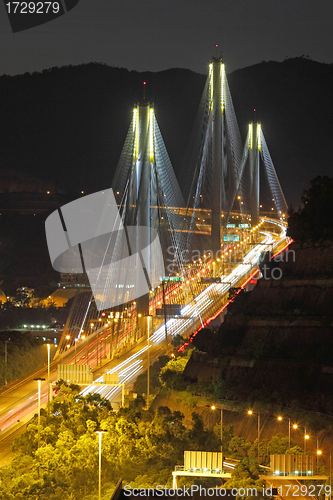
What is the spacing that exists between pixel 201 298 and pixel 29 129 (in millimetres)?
91334

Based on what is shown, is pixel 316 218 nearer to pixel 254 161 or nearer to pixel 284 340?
pixel 284 340

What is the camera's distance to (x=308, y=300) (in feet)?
86.9

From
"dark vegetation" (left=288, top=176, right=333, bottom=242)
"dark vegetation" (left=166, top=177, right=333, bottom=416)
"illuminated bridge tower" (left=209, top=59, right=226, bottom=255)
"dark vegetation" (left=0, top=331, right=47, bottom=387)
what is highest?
"illuminated bridge tower" (left=209, top=59, right=226, bottom=255)

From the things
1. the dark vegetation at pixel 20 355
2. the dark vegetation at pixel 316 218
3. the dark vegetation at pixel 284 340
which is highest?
the dark vegetation at pixel 316 218

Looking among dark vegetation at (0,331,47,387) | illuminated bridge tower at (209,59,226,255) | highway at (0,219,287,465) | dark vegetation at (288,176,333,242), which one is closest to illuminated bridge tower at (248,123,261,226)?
highway at (0,219,287,465)

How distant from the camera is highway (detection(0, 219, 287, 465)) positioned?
1150 inches

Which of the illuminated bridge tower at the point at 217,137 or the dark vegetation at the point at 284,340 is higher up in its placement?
the illuminated bridge tower at the point at 217,137

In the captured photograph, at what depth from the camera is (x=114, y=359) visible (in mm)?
39062

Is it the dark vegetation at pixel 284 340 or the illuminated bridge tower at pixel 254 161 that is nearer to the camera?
the dark vegetation at pixel 284 340

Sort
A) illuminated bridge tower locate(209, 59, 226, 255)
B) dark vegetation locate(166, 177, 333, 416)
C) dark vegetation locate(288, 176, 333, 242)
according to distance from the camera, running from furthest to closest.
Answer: illuminated bridge tower locate(209, 59, 226, 255) → dark vegetation locate(288, 176, 333, 242) → dark vegetation locate(166, 177, 333, 416)

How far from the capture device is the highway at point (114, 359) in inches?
1150

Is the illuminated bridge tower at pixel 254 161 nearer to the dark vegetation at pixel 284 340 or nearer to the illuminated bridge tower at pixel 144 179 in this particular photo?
the illuminated bridge tower at pixel 144 179

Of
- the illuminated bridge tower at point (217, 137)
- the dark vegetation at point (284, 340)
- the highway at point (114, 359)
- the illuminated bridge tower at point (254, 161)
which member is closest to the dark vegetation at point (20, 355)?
the highway at point (114, 359)

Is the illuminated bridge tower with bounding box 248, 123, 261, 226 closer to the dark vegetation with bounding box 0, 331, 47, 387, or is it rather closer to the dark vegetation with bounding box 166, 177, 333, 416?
the dark vegetation with bounding box 0, 331, 47, 387
